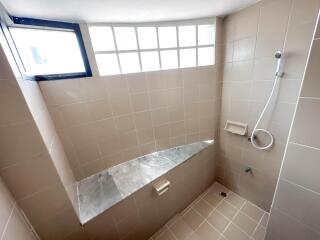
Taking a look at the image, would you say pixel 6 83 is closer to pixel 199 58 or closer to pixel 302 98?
pixel 302 98

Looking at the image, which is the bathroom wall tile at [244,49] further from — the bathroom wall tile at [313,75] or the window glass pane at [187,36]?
the bathroom wall tile at [313,75]

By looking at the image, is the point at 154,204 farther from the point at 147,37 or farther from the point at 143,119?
the point at 147,37

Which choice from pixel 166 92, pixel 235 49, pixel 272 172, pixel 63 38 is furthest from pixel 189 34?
pixel 272 172

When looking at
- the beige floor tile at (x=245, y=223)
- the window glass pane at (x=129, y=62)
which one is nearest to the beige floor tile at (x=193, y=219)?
the beige floor tile at (x=245, y=223)

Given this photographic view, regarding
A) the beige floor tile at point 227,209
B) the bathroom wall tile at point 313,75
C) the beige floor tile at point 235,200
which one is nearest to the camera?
the bathroom wall tile at point 313,75

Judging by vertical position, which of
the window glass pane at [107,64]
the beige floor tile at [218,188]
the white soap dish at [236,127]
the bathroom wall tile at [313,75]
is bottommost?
the beige floor tile at [218,188]

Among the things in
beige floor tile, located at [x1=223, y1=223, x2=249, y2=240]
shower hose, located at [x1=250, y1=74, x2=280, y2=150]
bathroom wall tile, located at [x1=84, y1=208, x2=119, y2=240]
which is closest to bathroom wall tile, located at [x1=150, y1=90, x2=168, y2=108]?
shower hose, located at [x1=250, y1=74, x2=280, y2=150]

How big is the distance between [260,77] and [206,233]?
1.70 metres

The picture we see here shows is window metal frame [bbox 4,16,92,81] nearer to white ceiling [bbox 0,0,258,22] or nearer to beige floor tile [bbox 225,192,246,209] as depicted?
white ceiling [bbox 0,0,258,22]

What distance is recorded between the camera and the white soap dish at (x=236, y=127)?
1.57m

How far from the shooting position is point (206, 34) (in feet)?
5.06

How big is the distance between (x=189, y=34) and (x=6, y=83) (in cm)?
153

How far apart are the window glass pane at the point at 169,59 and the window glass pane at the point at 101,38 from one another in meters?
0.51

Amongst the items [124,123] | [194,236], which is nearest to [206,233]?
[194,236]
